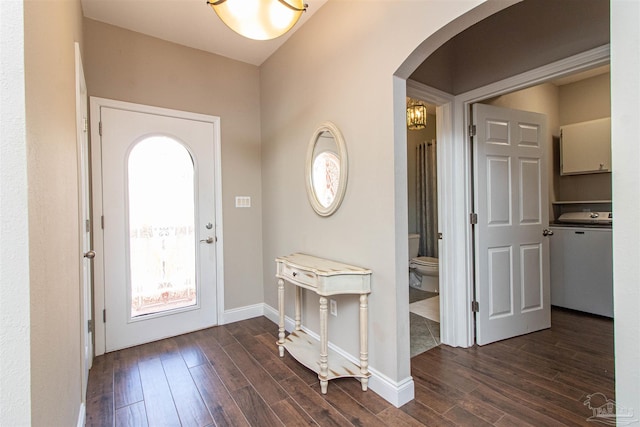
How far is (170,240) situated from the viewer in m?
2.72

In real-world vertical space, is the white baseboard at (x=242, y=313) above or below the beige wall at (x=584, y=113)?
below

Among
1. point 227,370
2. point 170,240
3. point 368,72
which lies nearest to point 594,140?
point 368,72

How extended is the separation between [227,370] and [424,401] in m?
1.36

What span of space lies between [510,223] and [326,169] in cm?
168

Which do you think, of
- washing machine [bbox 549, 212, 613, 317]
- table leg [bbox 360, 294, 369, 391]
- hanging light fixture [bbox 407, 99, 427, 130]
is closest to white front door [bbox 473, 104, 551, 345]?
washing machine [bbox 549, 212, 613, 317]

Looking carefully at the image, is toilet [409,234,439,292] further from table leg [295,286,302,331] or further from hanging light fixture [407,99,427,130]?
table leg [295,286,302,331]

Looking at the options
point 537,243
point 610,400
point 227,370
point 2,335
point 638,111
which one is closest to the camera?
point 2,335

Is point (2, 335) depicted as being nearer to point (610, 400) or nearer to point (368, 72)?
point (368, 72)

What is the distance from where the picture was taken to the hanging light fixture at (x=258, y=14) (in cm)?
Answer: 135

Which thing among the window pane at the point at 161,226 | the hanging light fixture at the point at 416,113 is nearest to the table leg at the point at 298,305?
the window pane at the point at 161,226

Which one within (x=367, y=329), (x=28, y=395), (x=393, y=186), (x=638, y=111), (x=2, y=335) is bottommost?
(x=367, y=329)

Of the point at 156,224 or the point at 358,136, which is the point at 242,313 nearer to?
the point at 156,224

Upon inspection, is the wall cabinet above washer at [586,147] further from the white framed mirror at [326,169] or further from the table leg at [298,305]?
the table leg at [298,305]

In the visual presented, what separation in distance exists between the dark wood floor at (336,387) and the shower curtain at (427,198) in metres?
2.23
